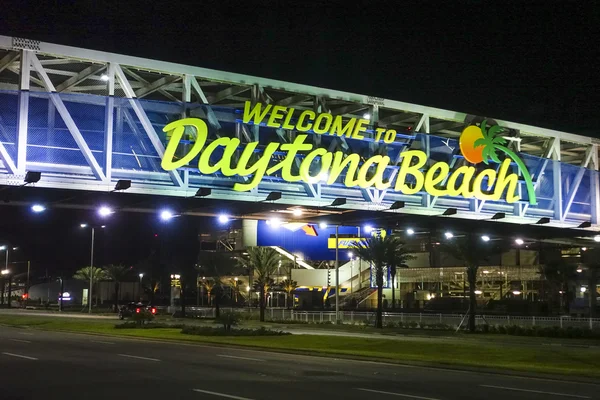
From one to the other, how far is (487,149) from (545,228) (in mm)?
6586

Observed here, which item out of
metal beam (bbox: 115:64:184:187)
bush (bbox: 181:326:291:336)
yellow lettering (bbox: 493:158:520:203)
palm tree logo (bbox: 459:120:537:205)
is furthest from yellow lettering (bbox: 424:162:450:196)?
bush (bbox: 181:326:291:336)

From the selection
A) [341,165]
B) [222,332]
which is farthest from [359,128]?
[222,332]

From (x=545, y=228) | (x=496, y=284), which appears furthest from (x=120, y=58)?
(x=496, y=284)

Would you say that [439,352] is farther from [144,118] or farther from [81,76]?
[81,76]

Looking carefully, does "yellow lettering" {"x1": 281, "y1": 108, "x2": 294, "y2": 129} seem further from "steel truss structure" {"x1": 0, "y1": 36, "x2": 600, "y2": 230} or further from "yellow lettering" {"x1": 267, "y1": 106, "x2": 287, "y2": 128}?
"steel truss structure" {"x1": 0, "y1": 36, "x2": 600, "y2": 230}

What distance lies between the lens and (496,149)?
30.3 meters

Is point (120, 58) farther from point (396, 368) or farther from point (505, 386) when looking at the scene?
point (505, 386)

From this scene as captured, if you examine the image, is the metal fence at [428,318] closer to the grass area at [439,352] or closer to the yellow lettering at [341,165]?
the grass area at [439,352]

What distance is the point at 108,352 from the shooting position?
25.3m

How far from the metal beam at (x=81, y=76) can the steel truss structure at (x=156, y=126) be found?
42 mm

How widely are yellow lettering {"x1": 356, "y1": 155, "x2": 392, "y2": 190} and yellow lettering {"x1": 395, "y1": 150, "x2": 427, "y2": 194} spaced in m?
0.71

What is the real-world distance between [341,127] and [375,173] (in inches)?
84.5

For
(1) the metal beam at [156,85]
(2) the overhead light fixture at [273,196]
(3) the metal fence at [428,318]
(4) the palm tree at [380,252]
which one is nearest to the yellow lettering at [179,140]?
(2) the overhead light fixture at [273,196]

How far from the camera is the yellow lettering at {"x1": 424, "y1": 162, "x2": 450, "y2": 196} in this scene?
26922 mm
